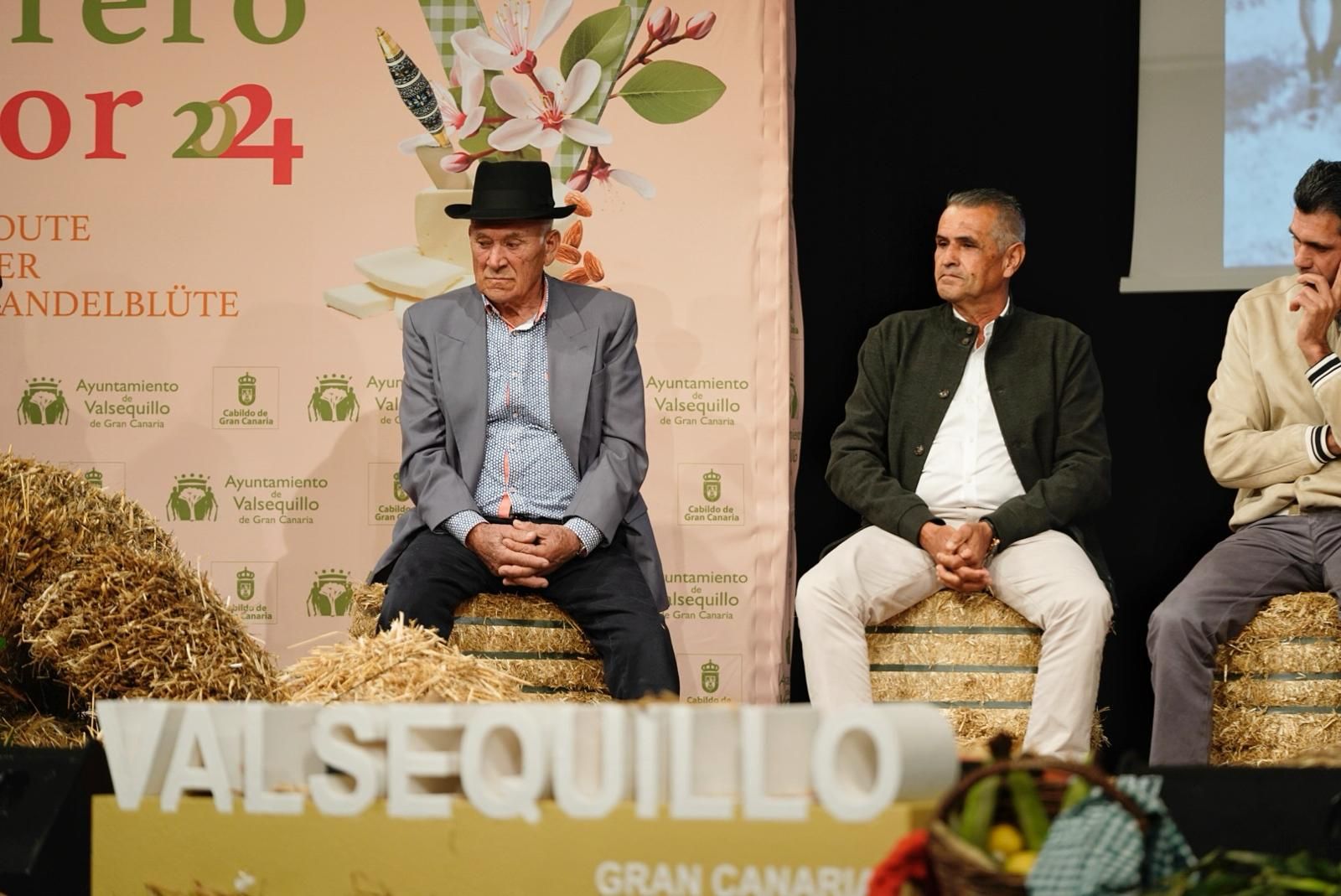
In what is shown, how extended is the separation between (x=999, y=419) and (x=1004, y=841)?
2341mm

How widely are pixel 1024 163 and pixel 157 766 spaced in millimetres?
3327

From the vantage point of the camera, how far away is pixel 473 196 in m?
3.94

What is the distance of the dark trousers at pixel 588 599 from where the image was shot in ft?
11.7

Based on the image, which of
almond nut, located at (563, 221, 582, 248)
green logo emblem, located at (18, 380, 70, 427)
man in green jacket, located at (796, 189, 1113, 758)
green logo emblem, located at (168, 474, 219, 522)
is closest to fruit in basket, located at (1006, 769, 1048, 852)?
man in green jacket, located at (796, 189, 1113, 758)

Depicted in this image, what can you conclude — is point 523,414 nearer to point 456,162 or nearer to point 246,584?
point 456,162

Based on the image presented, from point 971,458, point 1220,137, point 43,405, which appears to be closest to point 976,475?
point 971,458

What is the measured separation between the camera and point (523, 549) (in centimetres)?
367

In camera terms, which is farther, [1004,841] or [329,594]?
[329,594]

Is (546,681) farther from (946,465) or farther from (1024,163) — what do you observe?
(1024,163)

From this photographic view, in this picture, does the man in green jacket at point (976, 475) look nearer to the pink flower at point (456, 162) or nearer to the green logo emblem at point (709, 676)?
the green logo emblem at point (709, 676)

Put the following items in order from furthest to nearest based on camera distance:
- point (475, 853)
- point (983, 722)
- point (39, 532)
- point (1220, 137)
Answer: point (1220, 137)
point (983, 722)
point (39, 532)
point (475, 853)

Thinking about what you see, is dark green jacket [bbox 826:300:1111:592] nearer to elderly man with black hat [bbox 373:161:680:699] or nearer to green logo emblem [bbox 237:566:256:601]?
elderly man with black hat [bbox 373:161:680:699]

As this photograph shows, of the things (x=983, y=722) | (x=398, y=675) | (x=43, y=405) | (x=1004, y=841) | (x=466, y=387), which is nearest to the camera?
(x=1004, y=841)

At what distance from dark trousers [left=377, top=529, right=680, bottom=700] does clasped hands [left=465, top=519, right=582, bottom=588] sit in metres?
0.05
